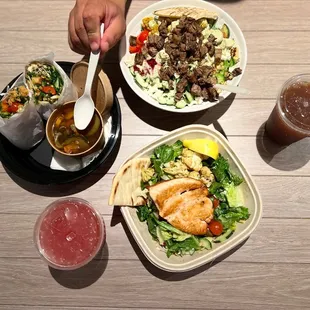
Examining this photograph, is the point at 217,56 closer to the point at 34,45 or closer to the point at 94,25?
the point at 94,25

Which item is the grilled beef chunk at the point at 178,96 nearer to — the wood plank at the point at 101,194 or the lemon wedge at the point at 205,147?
the lemon wedge at the point at 205,147

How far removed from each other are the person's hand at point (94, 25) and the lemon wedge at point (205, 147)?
0.45m

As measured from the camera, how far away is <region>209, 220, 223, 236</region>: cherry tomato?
138 centimetres

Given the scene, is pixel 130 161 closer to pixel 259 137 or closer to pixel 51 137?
pixel 51 137

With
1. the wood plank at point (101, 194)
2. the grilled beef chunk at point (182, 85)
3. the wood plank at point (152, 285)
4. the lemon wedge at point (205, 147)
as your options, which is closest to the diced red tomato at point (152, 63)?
the grilled beef chunk at point (182, 85)

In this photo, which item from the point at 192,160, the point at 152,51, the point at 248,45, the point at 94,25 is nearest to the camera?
the point at 94,25

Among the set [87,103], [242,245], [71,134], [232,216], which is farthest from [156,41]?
[242,245]

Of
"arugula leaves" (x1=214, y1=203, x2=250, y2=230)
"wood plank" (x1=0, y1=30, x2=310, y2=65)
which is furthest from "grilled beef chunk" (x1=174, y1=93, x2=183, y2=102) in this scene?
"arugula leaves" (x1=214, y1=203, x2=250, y2=230)

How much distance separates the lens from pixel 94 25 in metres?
1.32

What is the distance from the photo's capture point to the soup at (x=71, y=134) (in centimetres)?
144

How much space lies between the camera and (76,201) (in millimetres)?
1445

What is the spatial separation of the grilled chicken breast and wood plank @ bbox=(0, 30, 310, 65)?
2.02 feet

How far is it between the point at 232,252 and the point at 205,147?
16.3 inches

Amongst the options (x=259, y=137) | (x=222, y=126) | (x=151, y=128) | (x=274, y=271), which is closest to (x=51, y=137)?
(x=151, y=128)
